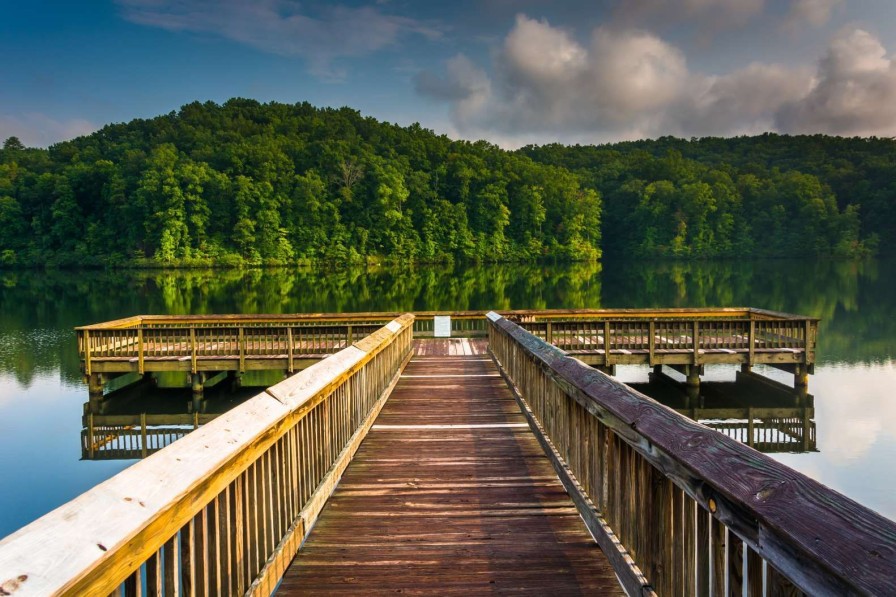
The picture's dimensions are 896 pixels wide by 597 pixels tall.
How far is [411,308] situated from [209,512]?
30345 mm

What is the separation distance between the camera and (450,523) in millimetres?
3678

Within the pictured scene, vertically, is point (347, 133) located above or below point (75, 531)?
above

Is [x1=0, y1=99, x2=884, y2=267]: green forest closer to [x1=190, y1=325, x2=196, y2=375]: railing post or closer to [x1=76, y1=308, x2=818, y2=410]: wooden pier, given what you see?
[x1=76, y1=308, x2=818, y2=410]: wooden pier

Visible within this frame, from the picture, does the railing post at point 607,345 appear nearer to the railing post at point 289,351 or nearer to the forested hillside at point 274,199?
the railing post at point 289,351

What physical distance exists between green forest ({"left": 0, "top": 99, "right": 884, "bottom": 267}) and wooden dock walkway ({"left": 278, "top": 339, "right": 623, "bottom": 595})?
64.8 m

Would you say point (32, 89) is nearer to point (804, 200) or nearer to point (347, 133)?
point (347, 133)

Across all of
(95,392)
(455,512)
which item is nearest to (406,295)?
(95,392)

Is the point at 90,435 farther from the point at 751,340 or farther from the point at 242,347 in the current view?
the point at 751,340

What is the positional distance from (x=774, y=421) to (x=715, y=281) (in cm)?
4433

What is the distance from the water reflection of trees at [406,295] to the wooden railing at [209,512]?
1653 cm

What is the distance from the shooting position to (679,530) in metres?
2.27

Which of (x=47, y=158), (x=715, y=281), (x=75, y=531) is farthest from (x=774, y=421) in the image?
(x=47, y=158)

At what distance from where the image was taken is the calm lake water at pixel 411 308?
10352 millimetres

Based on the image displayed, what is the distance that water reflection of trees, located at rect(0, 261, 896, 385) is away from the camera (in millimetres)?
23550
